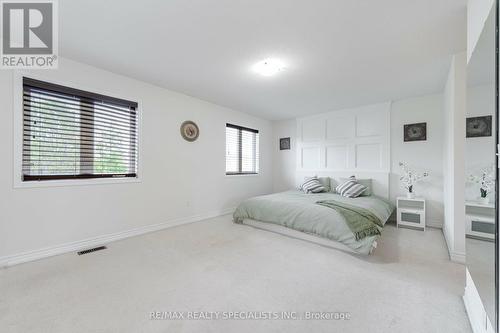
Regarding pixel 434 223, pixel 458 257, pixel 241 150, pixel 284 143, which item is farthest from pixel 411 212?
pixel 241 150

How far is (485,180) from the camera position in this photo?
1.28 m

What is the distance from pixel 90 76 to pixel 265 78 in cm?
234

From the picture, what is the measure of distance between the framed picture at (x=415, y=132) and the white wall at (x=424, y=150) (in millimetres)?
61

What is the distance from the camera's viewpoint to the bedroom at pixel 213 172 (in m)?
1.52

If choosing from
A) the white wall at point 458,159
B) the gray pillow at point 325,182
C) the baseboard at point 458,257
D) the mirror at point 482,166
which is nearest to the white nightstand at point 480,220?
the mirror at point 482,166

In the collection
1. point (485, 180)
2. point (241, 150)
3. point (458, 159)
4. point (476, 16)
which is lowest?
point (485, 180)

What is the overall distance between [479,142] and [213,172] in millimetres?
3833

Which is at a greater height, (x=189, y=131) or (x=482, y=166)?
(x=189, y=131)

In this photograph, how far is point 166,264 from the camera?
7.63ft

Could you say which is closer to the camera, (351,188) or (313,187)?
(351,188)

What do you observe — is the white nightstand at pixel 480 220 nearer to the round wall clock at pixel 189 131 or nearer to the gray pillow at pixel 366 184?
the gray pillow at pixel 366 184

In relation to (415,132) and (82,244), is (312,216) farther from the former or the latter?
(82,244)

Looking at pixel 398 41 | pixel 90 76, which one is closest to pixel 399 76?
pixel 398 41

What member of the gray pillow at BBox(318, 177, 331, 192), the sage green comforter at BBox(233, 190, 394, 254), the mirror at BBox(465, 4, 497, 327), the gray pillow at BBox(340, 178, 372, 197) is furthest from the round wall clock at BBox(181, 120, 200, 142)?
the mirror at BBox(465, 4, 497, 327)
